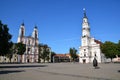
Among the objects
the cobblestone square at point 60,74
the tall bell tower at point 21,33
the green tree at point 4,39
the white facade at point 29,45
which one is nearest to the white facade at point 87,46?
the white facade at point 29,45

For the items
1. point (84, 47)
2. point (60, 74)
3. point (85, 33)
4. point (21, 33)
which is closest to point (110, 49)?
point (84, 47)

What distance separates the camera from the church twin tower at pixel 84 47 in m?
101

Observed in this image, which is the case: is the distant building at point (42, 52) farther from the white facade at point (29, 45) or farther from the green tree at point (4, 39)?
the green tree at point (4, 39)

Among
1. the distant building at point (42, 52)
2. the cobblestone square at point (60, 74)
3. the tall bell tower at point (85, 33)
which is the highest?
the tall bell tower at point (85, 33)

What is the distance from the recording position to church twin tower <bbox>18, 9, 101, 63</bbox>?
101 meters

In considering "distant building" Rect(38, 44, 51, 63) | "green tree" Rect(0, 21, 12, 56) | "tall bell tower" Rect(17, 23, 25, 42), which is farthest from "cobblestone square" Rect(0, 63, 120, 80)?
"tall bell tower" Rect(17, 23, 25, 42)

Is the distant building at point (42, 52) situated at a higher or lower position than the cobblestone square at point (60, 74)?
higher

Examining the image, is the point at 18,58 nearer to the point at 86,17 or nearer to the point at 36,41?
the point at 36,41

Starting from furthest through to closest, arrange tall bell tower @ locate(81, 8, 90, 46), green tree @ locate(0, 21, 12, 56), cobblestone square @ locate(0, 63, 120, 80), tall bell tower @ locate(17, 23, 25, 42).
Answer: tall bell tower @ locate(17, 23, 25, 42) → tall bell tower @ locate(81, 8, 90, 46) → green tree @ locate(0, 21, 12, 56) → cobblestone square @ locate(0, 63, 120, 80)

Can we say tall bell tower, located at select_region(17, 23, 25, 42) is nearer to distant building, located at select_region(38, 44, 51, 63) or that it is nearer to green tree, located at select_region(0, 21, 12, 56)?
distant building, located at select_region(38, 44, 51, 63)

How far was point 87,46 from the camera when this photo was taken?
102875 mm

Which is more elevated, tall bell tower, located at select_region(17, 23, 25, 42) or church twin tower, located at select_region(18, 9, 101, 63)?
tall bell tower, located at select_region(17, 23, 25, 42)

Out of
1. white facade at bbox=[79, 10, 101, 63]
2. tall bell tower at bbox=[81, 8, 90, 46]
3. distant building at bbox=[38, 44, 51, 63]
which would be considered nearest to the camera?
white facade at bbox=[79, 10, 101, 63]

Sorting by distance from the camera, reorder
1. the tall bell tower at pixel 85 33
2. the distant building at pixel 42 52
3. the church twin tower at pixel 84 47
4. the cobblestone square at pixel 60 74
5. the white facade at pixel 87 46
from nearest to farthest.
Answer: the cobblestone square at pixel 60 74 → the white facade at pixel 87 46 → the church twin tower at pixel 84 47 → the tall bell tower at pixel 85 33 → the distant building at pixel 42 52
